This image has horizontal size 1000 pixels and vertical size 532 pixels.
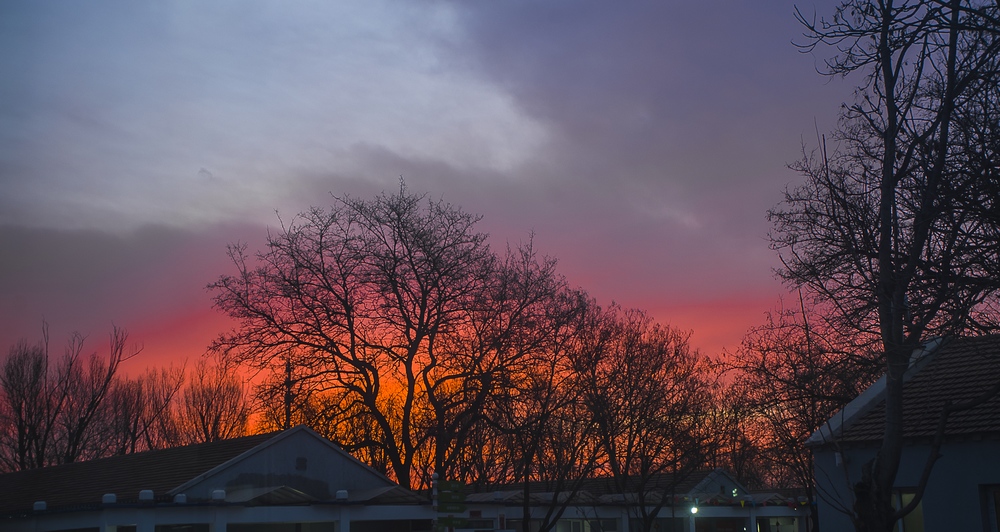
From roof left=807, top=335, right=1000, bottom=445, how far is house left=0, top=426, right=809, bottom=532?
9.17m

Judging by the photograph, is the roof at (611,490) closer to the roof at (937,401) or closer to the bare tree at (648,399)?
the bare tree at (648,399)

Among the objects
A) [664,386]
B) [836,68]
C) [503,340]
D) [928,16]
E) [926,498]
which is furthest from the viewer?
[664,386]

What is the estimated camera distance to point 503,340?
1266 inches

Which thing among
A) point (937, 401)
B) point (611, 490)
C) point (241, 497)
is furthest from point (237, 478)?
point (611, 490)

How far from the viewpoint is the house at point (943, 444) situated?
16719 millimetres

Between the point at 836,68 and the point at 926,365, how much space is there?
1158cm

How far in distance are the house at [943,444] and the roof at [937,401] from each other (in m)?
0.02

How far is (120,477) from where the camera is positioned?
2903 cm

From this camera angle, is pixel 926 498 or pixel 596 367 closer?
pixel 926 498

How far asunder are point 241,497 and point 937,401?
1711 centimetres

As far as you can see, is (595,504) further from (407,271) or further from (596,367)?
(407,271)

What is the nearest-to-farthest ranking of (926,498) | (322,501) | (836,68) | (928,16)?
(928,16)
(836,68)
(926,498)
(322,501)

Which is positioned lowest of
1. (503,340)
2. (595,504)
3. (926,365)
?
(595,504)

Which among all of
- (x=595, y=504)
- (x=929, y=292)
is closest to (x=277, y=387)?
(x=595, y=504)
